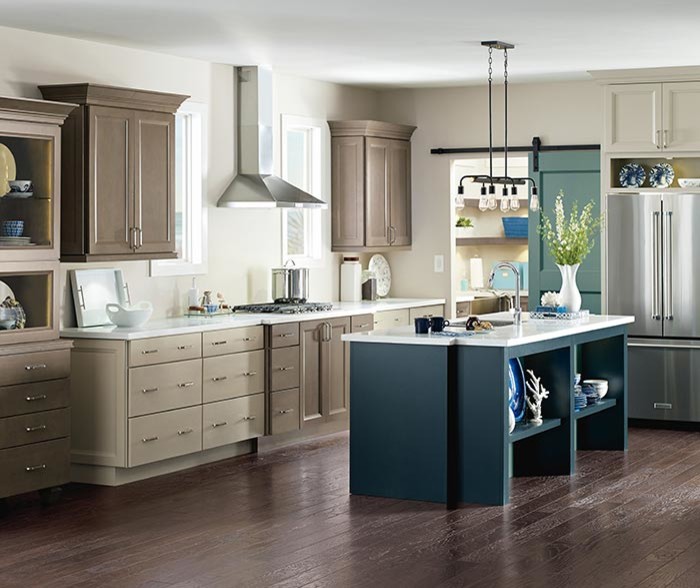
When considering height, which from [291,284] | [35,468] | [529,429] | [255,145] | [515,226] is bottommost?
[35,468]

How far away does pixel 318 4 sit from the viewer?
588cm

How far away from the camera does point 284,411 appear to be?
7656 millimetres

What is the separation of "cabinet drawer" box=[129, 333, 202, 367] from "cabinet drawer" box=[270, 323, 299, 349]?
0.69 m

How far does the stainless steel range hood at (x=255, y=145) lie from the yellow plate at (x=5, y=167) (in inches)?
82.0

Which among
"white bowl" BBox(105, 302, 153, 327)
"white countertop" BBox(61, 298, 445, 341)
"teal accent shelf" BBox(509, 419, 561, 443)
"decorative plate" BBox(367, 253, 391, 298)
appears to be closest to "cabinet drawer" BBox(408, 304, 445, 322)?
"white countertop" BBox(61, 298, 445, 341)

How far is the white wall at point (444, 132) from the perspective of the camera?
912 cm

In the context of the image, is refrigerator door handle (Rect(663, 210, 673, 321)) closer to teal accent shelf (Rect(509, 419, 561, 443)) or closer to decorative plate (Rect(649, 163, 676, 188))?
decorative plate (Rect(649, 163, 676, 188))

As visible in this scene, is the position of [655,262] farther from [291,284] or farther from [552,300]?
[291,284]

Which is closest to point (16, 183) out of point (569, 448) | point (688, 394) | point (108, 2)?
point (108, 2)

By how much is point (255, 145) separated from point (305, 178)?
923 mm

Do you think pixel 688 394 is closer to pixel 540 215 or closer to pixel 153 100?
pixel 540 215

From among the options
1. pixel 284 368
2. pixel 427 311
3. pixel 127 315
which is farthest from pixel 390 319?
pixel 127 315

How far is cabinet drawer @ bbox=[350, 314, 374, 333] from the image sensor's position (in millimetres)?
8289

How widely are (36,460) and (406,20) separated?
296 cm
